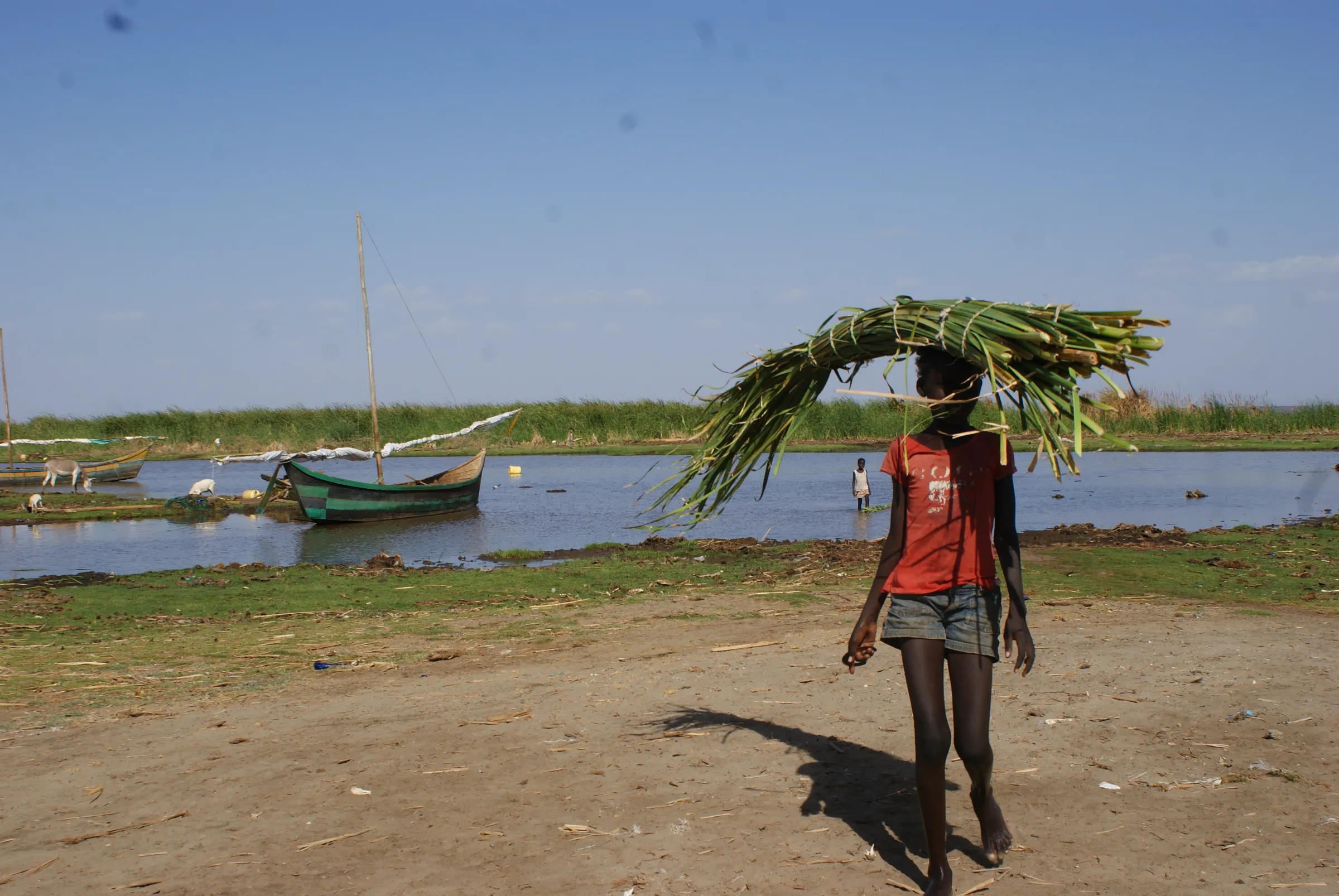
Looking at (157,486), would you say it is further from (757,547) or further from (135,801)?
(135,801)

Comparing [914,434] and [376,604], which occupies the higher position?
[914,434]

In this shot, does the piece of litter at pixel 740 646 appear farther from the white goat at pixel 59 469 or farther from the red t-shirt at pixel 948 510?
the white goat at pixel 59 469

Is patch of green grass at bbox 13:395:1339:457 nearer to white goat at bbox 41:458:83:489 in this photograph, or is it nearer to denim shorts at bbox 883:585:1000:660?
white goat at bbox 41:458:83:489

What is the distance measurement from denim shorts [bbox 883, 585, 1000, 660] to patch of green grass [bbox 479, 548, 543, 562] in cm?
1239

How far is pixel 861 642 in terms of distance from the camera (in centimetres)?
397

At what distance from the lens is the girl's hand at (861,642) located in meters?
3.95

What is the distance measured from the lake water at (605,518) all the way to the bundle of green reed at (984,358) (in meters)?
7.54

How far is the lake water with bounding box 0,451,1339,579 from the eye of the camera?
17.7 metres

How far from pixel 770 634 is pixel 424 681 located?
106 inches

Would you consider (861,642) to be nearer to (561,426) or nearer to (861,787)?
(861,787)

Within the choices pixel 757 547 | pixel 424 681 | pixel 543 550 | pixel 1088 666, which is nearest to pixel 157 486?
pixel 543 550

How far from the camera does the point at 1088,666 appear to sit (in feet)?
21.9

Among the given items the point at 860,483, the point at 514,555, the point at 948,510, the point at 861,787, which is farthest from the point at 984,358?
the point at 860,483

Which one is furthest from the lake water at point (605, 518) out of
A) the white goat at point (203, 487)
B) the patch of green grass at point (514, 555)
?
the white goat at point (203, 487)
